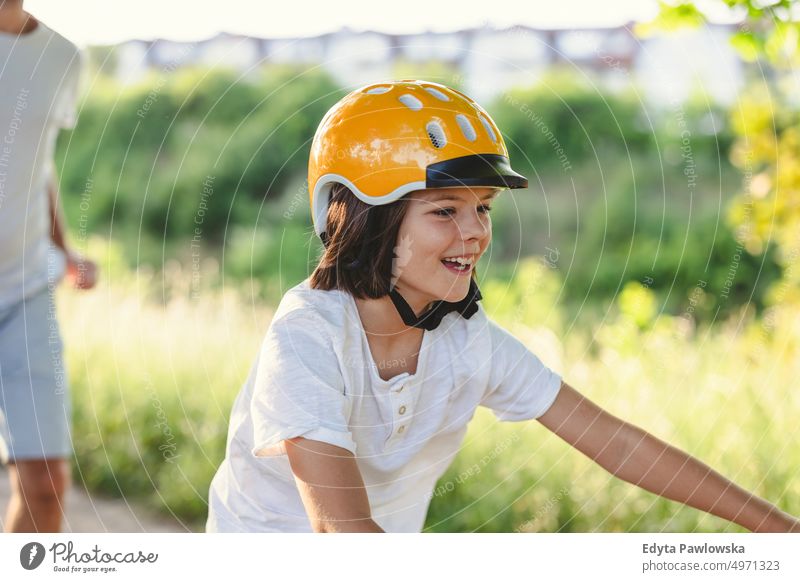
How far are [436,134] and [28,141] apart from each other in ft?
4.72

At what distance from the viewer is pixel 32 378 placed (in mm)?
3059

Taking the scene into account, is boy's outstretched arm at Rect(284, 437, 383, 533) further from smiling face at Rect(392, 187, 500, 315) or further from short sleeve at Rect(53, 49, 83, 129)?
short sleeve at Rect(53, 49, 83, 129)

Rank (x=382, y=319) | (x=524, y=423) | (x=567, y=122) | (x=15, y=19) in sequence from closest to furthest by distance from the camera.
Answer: (x=382, y=319), (x=15, y=19), (x=524, y=423), (x=567, y=122)

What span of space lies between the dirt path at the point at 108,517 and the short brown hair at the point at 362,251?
234 cm

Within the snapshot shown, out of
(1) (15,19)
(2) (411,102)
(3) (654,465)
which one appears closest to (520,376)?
(3) (654,465)

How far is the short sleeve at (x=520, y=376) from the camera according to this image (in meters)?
2.50

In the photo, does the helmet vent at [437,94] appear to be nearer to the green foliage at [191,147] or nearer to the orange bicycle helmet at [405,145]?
the orange bicycle helmet at [405,145]

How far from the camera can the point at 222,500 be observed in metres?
2.51
